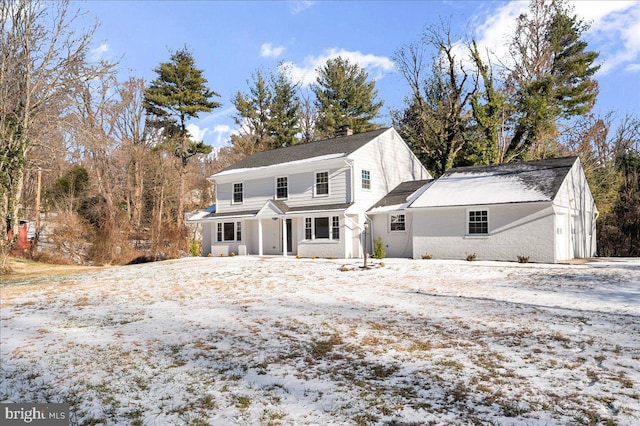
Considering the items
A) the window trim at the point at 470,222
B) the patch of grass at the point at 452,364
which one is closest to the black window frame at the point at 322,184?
the window trim at the point at 470,222

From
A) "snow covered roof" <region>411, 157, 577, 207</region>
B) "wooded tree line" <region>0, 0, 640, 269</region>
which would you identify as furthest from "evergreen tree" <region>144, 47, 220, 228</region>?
"snow covered roof" <region>411, 157, 577, 207</region>

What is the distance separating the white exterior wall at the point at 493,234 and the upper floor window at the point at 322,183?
207 inches

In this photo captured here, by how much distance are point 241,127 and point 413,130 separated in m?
18.9

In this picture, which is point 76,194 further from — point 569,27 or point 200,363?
point 569,27

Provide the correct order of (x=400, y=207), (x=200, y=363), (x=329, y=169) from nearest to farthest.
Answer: (x=200, y=363)
(x=400, y=207)
(x=329, y=169)

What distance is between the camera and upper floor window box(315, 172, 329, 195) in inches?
904

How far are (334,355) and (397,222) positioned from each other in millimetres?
16809

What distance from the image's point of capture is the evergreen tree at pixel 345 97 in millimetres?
41750

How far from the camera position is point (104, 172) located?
3189 cm

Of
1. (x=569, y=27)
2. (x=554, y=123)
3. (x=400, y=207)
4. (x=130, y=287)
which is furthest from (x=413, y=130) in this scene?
(x=130, y=287)

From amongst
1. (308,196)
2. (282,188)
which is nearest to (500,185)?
(308,196)

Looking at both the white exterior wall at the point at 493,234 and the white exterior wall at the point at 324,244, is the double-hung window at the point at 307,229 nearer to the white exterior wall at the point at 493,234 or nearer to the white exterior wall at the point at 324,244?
the white exterior wall at the point at 324,244

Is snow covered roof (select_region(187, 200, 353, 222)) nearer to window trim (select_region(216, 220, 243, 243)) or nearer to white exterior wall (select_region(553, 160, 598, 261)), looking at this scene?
window trim (select_region(216, 220, 243, 243))

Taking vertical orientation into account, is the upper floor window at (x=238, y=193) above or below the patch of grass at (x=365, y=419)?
above
